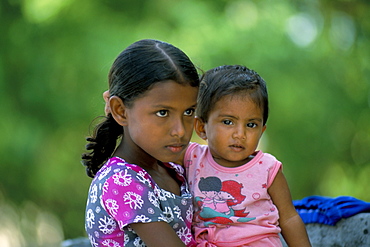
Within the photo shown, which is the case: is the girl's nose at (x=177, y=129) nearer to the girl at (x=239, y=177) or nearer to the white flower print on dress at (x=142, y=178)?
the white flower print on dress at (x=142, y=178)

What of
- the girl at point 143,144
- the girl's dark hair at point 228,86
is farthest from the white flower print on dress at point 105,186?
the girl's dark hair at point 228,86

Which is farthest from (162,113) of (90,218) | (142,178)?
(90,218)

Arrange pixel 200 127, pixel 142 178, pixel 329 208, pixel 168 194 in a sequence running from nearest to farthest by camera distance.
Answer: pixel 142 178 < pixel 168 194 < pixel 200 127 < pixel 329 208

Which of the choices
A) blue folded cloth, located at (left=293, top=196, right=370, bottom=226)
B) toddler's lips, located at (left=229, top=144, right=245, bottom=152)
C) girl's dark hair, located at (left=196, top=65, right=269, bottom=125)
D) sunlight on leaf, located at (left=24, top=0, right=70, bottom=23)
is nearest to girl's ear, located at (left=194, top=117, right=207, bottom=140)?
girl's dark hair, located at (left=196, top=65, right=269, bottom=125)

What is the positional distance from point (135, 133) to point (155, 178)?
0.75 ft

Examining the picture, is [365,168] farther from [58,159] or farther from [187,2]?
[58,159]

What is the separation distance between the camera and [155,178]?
2111 mm

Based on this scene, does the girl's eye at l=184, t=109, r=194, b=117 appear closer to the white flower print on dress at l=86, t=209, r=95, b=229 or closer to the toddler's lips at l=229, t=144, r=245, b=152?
the toddler's lips at l=229, t=144, r=245, b=152

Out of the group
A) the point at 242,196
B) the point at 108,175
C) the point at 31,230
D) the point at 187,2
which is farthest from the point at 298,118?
the point at 108,175

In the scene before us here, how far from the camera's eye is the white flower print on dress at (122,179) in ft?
6.19

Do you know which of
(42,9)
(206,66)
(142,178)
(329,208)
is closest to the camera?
(142,178)

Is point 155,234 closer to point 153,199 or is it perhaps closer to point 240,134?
point 153,199

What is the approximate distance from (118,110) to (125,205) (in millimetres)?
357

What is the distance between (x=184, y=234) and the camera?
2080mm
